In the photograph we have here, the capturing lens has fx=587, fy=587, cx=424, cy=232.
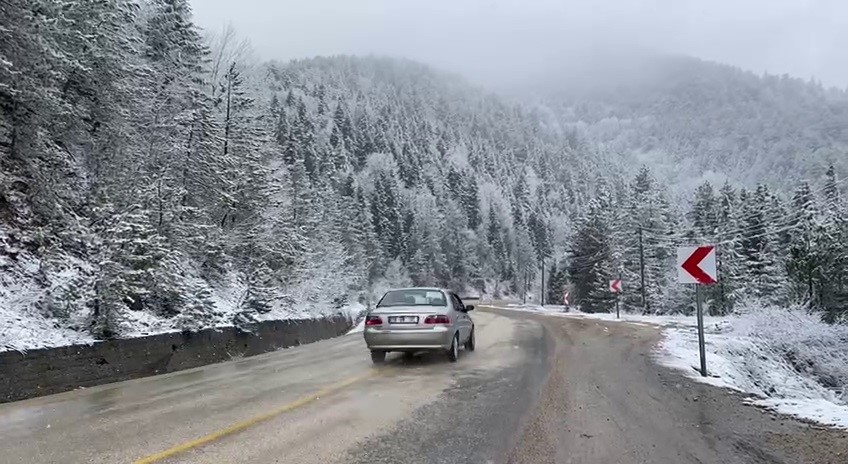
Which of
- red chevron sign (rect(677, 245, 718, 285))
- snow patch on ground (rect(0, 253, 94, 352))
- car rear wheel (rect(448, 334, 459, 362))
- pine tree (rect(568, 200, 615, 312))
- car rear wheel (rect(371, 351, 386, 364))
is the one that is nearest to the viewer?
snow patch on ground (rect(0, 253, 94, 352))

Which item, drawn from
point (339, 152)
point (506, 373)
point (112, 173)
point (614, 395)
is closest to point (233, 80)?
point (112, 173)

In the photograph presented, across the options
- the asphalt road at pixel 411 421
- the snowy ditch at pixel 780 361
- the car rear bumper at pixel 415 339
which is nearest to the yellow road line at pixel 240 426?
the asphalt road at pixel 411 421

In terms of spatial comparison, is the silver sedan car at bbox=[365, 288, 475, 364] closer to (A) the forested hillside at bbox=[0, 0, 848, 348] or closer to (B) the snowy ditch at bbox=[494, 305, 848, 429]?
(B) the snowy ditch at bbox=[494, 305, 848, 429]

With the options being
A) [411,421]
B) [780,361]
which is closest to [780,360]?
[780,361]

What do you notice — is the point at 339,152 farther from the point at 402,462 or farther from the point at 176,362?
the point at 402,462

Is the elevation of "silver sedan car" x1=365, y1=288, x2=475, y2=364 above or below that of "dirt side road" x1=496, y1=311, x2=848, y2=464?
above

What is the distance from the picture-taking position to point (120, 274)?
480 inches

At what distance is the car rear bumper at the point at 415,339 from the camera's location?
1236 cm

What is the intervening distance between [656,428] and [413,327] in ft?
20.2

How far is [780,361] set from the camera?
17766 mm

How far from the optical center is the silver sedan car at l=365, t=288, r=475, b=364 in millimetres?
12391

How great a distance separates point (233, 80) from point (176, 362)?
2066cm

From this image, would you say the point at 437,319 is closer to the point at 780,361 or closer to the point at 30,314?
the point at 30,314

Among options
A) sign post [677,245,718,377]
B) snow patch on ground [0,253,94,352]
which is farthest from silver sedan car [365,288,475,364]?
snow patch on ground [0,253,94,352]
